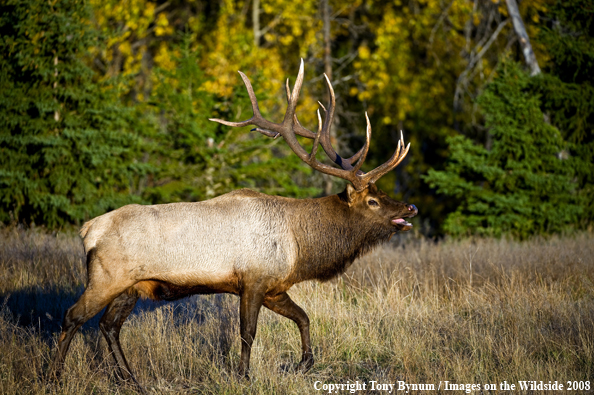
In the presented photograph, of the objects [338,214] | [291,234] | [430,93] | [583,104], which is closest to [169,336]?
[291,234]

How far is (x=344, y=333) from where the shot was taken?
229 inches

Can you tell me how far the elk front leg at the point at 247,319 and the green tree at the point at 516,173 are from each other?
8.27m

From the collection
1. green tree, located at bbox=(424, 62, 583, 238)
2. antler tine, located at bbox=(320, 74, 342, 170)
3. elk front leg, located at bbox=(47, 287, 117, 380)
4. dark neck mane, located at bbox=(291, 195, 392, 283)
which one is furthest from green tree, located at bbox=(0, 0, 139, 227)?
dark neck mane, located at bbox=(291, 195, 392, 283)

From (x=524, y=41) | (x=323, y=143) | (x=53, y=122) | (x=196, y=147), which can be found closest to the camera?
(x=323, y=143)

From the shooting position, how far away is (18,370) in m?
4.87

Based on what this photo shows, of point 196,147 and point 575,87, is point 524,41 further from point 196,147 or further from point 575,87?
point 196,147

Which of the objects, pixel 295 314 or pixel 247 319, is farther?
pixel 295 314

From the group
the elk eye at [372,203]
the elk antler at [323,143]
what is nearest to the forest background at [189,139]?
the elk antler at [323,143]

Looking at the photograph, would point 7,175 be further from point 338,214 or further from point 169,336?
point 338,214

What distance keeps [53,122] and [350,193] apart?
835cm

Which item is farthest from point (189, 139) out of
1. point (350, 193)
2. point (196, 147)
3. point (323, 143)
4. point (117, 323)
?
point (117, 323)

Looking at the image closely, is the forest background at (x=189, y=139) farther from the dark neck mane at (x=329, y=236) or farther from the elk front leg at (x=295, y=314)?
the dark neck mane at (x=329, y=236)

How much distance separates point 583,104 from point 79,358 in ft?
39.8

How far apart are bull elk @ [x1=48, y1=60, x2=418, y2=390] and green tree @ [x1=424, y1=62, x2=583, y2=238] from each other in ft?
23.8
